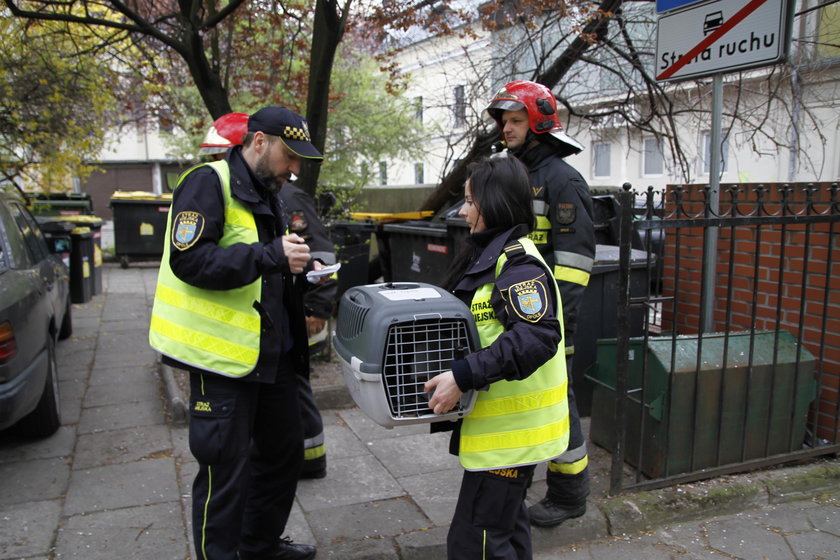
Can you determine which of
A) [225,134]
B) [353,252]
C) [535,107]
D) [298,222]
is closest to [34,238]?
[225,134]

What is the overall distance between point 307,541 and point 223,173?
1760 mm

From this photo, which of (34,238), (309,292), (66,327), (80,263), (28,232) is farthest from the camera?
(80,263)

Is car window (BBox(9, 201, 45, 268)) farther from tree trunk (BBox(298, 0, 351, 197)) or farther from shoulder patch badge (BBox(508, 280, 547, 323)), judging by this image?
shoulder patch badge (BBox(508, 280, 547, 323))

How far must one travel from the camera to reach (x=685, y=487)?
3547mm

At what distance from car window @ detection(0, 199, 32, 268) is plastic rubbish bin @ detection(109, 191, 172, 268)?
7.81 meters

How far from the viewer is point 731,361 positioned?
364 cm

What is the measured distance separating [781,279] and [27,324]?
13.6 feet

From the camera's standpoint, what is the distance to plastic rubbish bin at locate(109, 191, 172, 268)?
12297 millimetres

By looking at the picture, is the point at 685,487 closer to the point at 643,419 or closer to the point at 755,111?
the point at 643,419

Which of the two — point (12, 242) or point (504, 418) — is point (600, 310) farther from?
point (12, 242)

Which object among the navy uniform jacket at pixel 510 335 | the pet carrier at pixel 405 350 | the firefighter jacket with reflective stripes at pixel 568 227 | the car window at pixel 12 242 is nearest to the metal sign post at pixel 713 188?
the firefighter jacket with reflective stripes at pixel 568 227

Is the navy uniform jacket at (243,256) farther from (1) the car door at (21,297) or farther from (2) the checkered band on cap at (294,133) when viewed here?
(1) the car door at (21,297)

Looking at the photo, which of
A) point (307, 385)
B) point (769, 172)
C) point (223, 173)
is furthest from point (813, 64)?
point (769, 172)

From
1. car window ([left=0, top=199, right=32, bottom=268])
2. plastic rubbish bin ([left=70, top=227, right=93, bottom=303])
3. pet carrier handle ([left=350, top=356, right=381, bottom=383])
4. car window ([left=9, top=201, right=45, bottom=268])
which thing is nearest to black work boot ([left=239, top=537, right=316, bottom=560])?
pet carrier handle ([left=350, top=356, right=381, bottom=383])
